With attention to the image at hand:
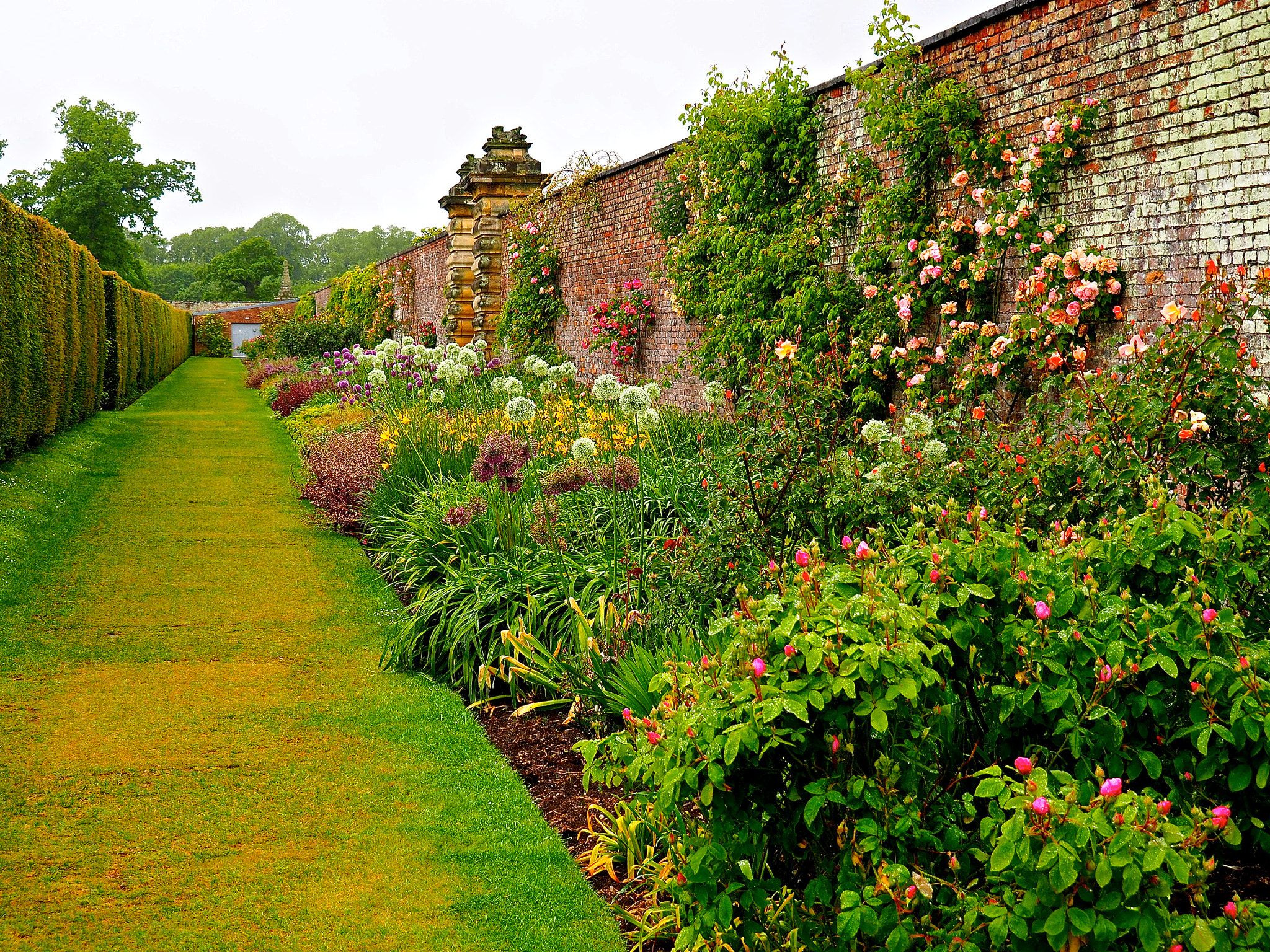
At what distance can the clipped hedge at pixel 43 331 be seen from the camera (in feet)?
31.2

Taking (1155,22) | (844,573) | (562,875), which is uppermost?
(1155,22)

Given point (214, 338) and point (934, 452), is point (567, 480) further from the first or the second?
point (214, 338)

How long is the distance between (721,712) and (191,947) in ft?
5.68

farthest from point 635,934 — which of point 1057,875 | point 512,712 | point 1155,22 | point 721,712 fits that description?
point 1155,22

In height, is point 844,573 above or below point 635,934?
above

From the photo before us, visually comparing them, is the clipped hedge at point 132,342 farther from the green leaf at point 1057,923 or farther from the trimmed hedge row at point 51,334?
the green leaf at point 1057,923

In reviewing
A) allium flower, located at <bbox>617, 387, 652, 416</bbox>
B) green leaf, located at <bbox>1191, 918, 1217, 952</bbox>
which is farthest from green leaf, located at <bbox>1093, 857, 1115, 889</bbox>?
allium flower, located at <bbox>617, 387, 652, 416</bbox>

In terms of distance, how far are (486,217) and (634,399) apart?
35.3 ft

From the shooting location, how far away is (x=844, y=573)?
223cm

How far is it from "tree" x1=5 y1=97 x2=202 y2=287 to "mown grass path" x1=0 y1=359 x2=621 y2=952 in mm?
46807

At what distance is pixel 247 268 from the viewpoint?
84812 millimetres

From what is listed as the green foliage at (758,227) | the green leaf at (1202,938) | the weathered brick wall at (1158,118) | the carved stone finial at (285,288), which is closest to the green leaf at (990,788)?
the green leaf at (1202,938)

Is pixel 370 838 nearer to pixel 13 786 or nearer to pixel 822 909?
pixel 13 786

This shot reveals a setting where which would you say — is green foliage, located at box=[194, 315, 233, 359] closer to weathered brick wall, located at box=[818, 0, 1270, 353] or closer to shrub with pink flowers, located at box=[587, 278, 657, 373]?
shrub with pink flowers, located at box=[587, 278, 657, 373]
